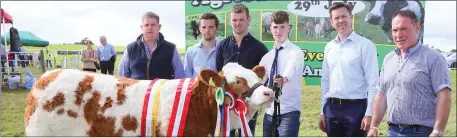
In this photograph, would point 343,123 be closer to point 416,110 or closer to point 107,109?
point 416,110

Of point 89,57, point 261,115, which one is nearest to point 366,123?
point 261,115

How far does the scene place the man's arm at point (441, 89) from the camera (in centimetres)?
294

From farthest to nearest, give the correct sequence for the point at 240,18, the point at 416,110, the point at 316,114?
the point at 316,114, the point at 240,18, the point at 416,110

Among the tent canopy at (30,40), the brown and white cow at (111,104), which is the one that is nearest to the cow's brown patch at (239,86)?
the brown and white cow at (111,104)

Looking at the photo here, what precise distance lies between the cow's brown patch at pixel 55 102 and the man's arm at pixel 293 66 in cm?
190

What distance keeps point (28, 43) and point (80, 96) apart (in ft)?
49.2

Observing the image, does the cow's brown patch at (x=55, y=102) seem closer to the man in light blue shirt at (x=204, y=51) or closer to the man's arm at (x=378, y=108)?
the man in light blue shirt at (x=204, y=51)

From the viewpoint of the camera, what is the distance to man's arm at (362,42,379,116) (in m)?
3.64

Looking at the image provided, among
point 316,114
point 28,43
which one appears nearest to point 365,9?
point 316,114

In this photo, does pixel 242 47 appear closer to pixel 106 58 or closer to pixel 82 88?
pixel 82 88

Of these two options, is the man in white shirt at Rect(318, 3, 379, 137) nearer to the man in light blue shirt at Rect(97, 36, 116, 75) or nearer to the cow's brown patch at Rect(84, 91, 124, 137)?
the cow's brown patch at Rect(84, 91, 124, 137)

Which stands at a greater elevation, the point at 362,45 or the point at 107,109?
the point at 362,45

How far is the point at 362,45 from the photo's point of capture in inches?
149

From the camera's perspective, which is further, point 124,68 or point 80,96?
point 124,68
